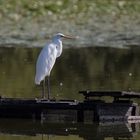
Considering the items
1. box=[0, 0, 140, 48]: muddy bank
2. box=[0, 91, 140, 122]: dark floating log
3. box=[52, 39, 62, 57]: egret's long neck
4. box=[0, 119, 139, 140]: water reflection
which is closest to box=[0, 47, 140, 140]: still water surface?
box=[0, 119, 139, 140]: water reflection

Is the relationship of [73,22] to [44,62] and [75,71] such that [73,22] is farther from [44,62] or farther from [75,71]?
[44,62]

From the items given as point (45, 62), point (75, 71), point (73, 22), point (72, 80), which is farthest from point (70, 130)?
point (73, 22)

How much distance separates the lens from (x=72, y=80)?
800 inches

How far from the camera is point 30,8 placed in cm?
3538

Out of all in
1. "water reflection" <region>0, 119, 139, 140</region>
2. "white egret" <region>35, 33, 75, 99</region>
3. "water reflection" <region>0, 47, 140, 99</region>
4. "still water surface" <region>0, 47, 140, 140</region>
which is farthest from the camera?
"water reflection" <region>0, 47, 140, 99</region>

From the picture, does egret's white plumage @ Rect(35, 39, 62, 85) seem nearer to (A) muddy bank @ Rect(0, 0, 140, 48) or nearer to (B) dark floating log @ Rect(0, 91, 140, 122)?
(B) dark floating log @ Rect(0, 91, 140, 122)

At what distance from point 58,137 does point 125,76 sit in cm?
740

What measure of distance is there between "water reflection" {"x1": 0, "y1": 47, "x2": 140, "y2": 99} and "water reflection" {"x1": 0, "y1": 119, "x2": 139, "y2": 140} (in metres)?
2.28

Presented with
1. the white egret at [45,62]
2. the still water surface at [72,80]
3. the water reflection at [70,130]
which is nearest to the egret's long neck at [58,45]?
the white egret at [45,62]

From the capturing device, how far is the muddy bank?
101 feet

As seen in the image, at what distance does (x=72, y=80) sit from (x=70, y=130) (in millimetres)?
5814

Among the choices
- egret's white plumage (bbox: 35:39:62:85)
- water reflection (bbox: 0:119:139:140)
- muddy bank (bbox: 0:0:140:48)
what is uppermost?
muddy bank (bbox: 0:0:140:48)

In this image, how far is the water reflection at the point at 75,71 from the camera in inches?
744

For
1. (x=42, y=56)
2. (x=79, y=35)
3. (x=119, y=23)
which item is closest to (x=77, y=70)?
(x=42, y=56)
